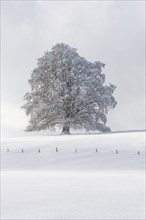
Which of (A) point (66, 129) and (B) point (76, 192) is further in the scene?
(A) point (66, 129)

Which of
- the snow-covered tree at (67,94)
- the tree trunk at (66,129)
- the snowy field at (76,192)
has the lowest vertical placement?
the snowy field at (76,192)

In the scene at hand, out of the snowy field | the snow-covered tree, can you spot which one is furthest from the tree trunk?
the snowy field

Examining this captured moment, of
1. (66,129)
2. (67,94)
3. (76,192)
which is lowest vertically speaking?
(76,192)

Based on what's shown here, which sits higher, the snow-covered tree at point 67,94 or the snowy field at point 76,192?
the snow-covered tree at point 67,94

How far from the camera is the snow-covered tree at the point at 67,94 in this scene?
55531mm

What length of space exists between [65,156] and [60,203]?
79.1 feet

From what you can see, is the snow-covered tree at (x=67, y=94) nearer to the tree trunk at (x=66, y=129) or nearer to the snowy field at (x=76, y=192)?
the tree trunk at (x=66, y=129)

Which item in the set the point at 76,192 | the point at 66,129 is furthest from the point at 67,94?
the point at 76,192

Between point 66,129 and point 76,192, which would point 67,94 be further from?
point 76,192

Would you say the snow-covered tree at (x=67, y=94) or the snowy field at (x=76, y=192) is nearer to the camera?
the snowy field at (x=76, y=192)

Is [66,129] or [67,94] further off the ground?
[67,94]

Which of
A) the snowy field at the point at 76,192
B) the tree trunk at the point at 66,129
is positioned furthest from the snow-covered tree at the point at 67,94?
the snowy field at the point at 76,192

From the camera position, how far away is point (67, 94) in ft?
182

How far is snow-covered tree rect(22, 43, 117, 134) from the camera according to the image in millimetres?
55531
